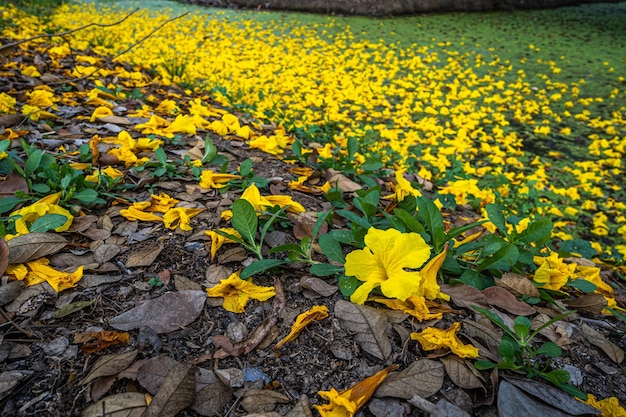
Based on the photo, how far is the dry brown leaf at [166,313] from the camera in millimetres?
1058

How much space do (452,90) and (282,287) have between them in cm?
422

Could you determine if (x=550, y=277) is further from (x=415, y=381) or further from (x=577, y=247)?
(x=415, y=381)

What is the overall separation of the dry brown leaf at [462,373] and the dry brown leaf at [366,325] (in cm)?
15

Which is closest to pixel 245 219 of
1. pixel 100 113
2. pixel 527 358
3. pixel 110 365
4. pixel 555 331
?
pixel 110 365

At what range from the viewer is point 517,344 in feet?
3.42

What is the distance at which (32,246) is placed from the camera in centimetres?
120

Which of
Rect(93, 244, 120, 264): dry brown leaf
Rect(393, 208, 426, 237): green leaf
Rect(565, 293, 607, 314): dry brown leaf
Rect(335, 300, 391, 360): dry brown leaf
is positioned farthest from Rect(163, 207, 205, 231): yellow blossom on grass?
Rect(565, 293, 607, 314): dry brown leaf

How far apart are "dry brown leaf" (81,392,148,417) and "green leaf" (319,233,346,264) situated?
638 mm

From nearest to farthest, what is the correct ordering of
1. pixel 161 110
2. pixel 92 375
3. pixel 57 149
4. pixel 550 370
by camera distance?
pixel 92 375 → pixel 550 370 → pixel 57 149 → pixel 161 110

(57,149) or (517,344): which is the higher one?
(57,149)

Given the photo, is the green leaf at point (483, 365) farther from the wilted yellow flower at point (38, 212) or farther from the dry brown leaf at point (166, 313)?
the wilted yellow flower at point (38, 212)

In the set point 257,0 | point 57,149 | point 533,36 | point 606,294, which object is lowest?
point 606,294

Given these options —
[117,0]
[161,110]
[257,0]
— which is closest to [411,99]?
[161,110]

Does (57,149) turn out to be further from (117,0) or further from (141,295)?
(117,0)
